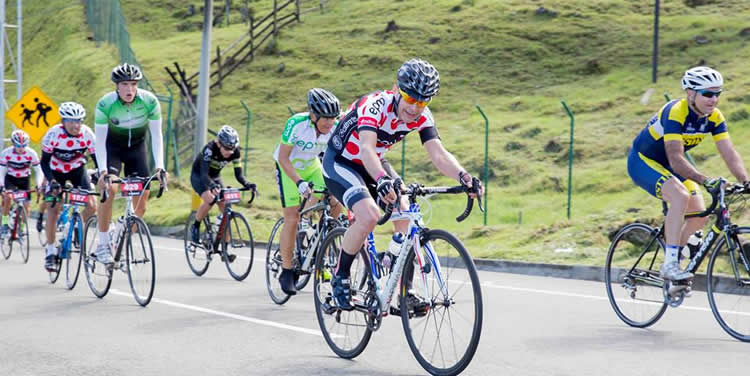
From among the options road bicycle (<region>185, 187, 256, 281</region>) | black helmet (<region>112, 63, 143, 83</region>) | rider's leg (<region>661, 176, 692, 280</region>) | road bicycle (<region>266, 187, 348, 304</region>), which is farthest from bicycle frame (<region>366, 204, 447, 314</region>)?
road bicycle (<region>185, 187, 256, 281</region>)

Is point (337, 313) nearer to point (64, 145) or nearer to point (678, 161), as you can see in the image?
point (678, 161)

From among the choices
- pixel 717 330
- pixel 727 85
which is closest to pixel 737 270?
pixel 717 330

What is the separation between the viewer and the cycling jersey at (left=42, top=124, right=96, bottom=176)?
12062mm

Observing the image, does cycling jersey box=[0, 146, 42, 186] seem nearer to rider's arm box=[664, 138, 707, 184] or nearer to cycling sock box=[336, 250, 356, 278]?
cycling sock box=[336, 250, 356, 278]

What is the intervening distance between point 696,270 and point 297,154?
13.0 ft

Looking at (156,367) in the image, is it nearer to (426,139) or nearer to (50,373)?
(50,373)

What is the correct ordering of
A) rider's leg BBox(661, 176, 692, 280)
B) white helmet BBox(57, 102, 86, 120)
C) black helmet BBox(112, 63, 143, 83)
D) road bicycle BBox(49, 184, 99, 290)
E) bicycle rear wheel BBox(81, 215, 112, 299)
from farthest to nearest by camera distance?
white helmet BBox(57, 102, 86, 120)
road bicycle BBox(49, 184, 99, 290)
bicycle rear wheel BBox(81, 215, 112, 299)
black helmet BBox(112, 63, 143, 83)
rider's leg BBox(661, 176, 692, 280)

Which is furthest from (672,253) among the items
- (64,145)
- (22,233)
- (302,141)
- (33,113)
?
(33,113)

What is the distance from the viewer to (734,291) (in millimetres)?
8008

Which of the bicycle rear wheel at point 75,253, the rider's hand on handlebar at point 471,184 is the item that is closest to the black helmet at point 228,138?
the bicycle rear wheel at point 75,253

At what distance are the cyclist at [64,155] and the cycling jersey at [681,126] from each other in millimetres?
6553

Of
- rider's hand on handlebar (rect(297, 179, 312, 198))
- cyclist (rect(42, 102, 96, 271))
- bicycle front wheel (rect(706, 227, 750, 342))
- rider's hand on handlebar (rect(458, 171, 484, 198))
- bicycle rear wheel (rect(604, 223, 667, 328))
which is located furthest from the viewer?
cyclist (rect(42, 102, 96, 271))

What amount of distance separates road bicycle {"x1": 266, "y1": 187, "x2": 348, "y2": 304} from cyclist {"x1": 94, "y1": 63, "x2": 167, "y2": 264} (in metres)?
1.47

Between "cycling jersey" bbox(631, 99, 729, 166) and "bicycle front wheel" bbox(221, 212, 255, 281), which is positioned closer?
"cycling jersey" bbox(631, 99, 729, 166)
